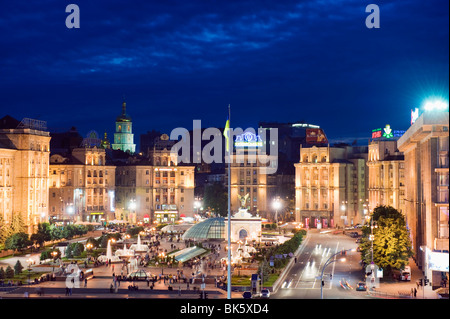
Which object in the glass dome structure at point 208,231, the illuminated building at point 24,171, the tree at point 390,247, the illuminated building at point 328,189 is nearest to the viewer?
the tree at point 390,247

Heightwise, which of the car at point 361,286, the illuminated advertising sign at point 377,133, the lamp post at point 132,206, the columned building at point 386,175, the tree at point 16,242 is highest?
the illuminated advertising sign at point 377,133

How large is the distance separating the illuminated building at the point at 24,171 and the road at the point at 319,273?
4620 cm

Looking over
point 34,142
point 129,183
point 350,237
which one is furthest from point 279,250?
point 129,183

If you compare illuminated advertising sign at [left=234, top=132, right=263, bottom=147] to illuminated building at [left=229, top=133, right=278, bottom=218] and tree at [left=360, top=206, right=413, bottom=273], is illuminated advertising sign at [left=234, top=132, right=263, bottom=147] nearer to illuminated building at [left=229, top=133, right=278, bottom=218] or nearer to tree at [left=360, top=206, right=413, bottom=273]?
Answer: illuminated building at [left=229, top=133, right=278, bottom=218]

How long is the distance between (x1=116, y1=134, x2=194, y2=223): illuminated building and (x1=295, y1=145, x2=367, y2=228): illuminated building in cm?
2837

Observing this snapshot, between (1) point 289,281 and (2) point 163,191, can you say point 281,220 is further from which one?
(1) point 289,281

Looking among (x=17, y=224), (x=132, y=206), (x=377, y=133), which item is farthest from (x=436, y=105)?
(x=132, y=206)

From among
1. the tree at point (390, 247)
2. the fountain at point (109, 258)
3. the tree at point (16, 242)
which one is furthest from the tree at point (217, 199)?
the tree at point (390, 247)

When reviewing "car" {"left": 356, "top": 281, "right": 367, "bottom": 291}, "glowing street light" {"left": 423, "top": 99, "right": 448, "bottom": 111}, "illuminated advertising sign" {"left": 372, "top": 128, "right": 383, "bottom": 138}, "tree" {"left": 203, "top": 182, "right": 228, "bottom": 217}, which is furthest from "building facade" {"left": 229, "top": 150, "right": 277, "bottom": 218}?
"glowing street light" {"left": 423, "top": 99, "right": 448, "bottom": 111}

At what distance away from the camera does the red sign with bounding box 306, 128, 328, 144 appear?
14975 cm

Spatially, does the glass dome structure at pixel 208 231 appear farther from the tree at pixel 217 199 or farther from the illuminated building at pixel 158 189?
the illuminated building at pixel 158 189

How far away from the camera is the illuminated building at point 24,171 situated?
113750 mm

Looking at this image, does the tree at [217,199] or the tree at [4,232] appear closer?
the tree at [4,232]

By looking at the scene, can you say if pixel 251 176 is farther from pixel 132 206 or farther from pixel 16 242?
pixel 16 242
